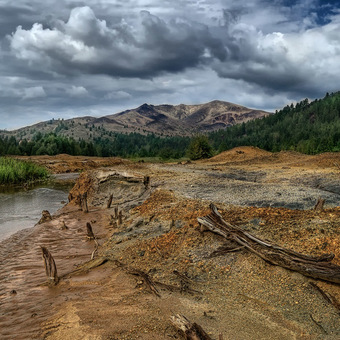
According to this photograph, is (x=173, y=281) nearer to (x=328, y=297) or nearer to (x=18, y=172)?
(x=328, y=297)

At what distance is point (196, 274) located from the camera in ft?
25.0

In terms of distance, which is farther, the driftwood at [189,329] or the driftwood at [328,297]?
the driftwood at [328,297]

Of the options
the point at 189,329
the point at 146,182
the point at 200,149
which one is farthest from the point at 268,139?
the point at 189,329

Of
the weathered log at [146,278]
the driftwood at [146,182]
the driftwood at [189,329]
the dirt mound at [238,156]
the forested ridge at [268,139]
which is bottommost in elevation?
the weathered log at [146,278]

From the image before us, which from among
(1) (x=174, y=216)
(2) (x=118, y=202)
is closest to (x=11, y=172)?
(2) (x=118, y=202)

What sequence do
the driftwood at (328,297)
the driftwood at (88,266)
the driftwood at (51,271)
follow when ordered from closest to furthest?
the driftwood at (328,297) → the driftwood at (51,271) → the driftwood at (88,266)

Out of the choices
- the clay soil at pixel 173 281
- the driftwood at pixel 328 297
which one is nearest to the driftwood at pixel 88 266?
the clay soil at pixel 173 281

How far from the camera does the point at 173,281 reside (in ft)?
24.2

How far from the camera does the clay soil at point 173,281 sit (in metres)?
5.71

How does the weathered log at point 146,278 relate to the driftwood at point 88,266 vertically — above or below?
above

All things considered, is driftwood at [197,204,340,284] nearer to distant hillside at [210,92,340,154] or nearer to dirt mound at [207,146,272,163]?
dirt mound at [207,146,272,163]

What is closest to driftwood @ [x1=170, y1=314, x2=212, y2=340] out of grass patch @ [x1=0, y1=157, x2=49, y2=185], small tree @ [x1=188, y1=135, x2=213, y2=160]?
grass patch @ [x1=0, y1=157, x2=49, y2=185]

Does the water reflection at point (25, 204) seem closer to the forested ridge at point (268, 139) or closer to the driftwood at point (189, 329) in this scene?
the driftwood at point (189, 329)

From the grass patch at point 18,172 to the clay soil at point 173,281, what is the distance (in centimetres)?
2020
